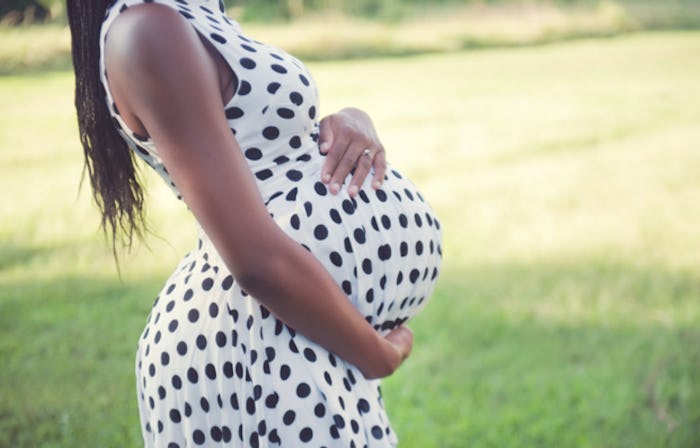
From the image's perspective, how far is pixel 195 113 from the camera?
1175 millimetres

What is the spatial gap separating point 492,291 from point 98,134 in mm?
2877

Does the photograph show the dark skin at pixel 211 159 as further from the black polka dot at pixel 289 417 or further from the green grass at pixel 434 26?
the green grass at pixel 434 26

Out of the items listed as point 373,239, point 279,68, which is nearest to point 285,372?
point 373,239

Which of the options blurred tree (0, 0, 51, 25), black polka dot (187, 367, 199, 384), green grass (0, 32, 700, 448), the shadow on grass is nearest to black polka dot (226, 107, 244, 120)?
black polka dot (187, 367, 199, 384)

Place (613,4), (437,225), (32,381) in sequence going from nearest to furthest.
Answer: (437,225) < (32,381) < (613,4)

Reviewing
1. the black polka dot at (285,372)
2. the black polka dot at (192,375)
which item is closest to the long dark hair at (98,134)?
the black polka dot at (192,375)

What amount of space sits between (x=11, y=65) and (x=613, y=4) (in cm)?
1461

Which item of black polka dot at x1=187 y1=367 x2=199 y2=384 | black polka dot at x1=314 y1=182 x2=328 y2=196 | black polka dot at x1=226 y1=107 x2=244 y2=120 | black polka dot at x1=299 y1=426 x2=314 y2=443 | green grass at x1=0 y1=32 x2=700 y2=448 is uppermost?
black polka dot at x1=226 y1=107 x2=244 y2=120

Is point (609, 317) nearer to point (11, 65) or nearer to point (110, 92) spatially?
point (110, 92)

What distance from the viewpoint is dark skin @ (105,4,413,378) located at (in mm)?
1155

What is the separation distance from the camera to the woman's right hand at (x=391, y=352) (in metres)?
1.44

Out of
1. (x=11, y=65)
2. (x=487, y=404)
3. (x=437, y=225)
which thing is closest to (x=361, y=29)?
(x=11, y=65)

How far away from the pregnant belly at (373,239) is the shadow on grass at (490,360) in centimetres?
132

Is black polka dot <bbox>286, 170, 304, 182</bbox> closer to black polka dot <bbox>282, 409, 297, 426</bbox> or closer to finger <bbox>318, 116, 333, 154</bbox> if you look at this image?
finger <bbox>318, 116, 333, 154</bbox>
